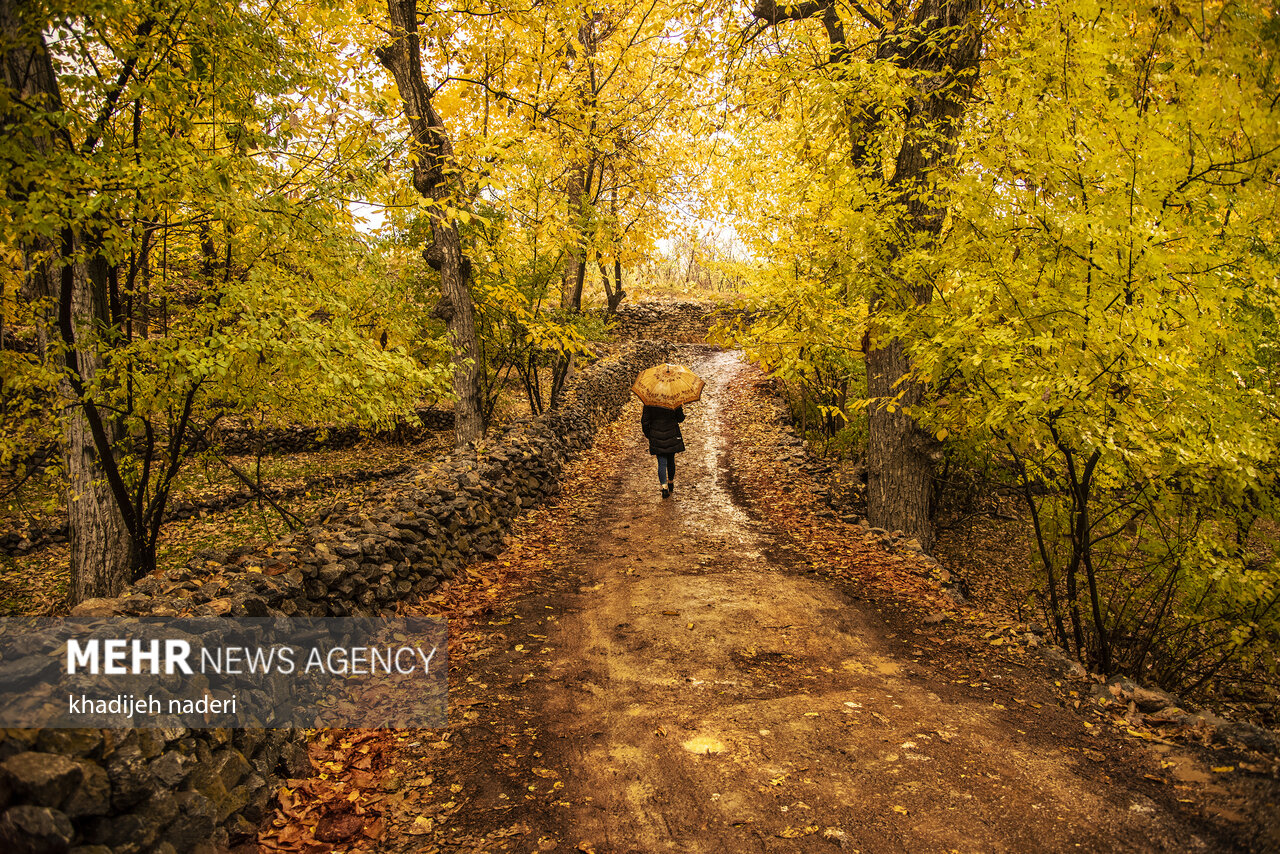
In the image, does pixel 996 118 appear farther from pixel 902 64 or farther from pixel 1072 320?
pixel 902 64

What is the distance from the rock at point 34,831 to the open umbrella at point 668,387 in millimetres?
7596

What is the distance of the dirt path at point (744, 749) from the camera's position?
311cm

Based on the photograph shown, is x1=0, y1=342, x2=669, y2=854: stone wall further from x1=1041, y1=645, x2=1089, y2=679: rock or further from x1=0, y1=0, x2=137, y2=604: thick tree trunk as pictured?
x1=1041, y1=645, x2=1089, y2=679: rock

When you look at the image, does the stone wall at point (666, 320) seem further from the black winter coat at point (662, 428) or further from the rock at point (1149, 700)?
the rock at point (1149, 700)

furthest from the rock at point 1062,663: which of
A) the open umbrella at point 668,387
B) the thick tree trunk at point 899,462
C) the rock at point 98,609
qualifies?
the rock at point 98,609

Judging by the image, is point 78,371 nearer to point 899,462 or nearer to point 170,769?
point 170,769

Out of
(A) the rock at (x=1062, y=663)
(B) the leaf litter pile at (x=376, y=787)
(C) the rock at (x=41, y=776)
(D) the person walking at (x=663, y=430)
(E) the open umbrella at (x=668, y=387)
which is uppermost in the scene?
(E) the open umbrella at (x=668, y=387)

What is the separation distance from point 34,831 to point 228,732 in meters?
1.02

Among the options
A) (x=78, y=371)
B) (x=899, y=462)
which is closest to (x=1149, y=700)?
(x=899, y=462)

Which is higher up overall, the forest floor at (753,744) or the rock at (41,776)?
the rock at (41,776)

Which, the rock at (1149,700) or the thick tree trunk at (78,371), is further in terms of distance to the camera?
the thick tree trunk at (78,371)

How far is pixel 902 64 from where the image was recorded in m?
7.53

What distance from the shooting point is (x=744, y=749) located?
378 cm

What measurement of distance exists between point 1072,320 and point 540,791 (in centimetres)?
509
